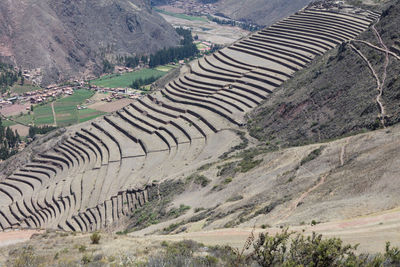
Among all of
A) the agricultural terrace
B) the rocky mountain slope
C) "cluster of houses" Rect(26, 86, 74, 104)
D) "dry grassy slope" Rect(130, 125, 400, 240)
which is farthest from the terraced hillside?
the agricultural terrace

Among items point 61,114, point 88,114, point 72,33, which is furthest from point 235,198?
point 72,33

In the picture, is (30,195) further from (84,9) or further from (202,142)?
(84,9)

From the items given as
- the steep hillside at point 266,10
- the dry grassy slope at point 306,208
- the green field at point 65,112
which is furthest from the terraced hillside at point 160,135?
the steep hillside at point 266,10

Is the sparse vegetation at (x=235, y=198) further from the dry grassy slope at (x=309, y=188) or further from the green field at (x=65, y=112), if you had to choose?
the green field at (x=65, y=112)

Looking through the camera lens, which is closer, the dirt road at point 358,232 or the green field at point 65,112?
the dirt road at point 358,232

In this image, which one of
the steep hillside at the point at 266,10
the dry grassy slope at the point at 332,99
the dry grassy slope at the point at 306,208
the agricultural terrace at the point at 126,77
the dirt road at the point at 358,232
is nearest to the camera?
the dirt road at the point at 358,232

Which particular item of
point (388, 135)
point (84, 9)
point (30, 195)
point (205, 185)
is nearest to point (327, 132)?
point (388, 135)
